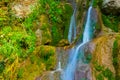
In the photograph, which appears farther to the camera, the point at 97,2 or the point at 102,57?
the point at 97,2

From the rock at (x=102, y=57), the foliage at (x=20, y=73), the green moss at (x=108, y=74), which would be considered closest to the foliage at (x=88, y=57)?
the rock at (x=102, y=57)

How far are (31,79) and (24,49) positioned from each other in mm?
1934

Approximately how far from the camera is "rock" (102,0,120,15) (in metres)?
12.1

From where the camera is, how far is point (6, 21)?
12.1 meters

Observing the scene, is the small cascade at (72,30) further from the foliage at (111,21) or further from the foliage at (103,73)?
the foliage at (103,73)

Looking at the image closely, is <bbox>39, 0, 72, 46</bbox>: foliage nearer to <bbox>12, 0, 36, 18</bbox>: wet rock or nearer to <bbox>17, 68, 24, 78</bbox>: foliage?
<bbox>12, 0, 36, 18</bbox>: wet rock

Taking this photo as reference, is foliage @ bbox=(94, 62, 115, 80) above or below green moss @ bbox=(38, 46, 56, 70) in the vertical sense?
below

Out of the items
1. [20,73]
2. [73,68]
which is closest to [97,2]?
[73,68]

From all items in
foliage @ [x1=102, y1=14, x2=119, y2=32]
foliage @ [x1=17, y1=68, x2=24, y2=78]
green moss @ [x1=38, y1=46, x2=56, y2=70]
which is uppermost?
foliage @ [x1=102, y1=14, x2=119, y2=32]

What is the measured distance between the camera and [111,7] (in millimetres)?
12336

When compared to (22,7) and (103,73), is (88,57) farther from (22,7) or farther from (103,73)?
(22,7)

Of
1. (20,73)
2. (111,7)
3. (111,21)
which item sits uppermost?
(111,7)

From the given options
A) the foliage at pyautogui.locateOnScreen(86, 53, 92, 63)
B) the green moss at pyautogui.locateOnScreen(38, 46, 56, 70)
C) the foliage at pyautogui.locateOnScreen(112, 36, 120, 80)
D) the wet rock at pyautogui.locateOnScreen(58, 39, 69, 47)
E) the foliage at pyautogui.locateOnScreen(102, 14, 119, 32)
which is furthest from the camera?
the foliage at pyautogui.locateOnScreen(102, 14, 119, 32)

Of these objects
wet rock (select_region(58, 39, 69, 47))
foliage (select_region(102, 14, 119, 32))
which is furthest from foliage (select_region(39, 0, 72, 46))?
foliage (select_region(102, 14, 119, 32))
